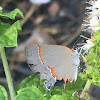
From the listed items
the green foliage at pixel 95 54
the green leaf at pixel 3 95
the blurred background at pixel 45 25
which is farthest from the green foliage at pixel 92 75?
the blurred background at pixel 45 25

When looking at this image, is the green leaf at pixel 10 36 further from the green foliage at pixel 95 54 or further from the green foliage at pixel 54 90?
the green foliage at pixel 95 54

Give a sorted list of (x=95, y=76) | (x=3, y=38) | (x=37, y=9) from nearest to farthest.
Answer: (x=3, y=38) < (x=95, y=76) < (x=37, y=9)

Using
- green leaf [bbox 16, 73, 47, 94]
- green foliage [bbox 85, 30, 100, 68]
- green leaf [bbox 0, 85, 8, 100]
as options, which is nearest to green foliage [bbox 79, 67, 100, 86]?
green foliage [bbox 85, 30, 100, 68]

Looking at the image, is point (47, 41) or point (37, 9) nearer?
point (47, 41)

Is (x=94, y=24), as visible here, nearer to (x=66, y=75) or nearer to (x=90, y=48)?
(x=90, y=48)

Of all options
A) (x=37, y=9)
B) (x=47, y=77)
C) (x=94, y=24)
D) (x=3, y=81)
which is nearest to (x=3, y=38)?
(x=47, y=77)

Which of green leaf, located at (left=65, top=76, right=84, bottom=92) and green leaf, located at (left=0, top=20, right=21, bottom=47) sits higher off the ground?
green leaf, located at (left=0, top=20, right=21, bottom=47)

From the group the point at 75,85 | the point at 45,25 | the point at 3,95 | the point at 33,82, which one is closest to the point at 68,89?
the point at 75,85

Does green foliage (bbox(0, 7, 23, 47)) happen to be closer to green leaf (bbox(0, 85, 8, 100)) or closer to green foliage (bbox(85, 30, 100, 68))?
green leaf (bbox(0, 85, 8, 100))
